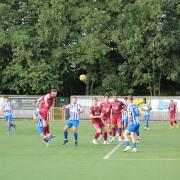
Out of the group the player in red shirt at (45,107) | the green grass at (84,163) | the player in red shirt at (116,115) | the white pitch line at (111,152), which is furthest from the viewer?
the player in red shirt at (116,115)

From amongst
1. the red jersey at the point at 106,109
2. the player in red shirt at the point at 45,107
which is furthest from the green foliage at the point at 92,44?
the player in red shirt at the point at 45,107

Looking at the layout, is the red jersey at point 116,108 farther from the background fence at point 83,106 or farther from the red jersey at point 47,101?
the background fence at point 83,106

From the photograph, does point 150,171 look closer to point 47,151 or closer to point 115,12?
point 47,151

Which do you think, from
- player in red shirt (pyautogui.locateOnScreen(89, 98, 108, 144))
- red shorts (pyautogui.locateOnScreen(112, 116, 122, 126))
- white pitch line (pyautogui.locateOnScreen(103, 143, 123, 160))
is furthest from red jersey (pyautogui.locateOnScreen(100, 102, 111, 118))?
white pitch line (pyautogui.locateOnScreen(103, 143, 123, 160))

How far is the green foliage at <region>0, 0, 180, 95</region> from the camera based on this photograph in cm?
5431

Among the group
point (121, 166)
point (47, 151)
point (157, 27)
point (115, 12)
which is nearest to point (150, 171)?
point (121, 166)

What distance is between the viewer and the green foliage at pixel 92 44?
54.3 m

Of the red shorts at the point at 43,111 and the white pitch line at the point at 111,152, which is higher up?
the red shorts at the point at 43,111

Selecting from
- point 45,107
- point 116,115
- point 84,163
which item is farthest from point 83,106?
point 84,163

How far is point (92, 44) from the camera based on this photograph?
54.5 meters

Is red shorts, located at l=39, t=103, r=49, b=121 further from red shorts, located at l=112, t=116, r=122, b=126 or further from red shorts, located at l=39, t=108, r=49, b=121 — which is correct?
red shorts, located at l=112, t=116, r=122, b=126

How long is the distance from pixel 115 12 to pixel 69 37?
5312 millimetres

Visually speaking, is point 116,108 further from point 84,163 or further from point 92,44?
point 92,44

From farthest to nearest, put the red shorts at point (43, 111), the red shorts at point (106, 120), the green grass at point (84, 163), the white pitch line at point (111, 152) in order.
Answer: the red shorts at point (106, 120)
the red shorts at point (43, 111)
the white pitch line at point (111, 152)
the green grass at point (84, 163)
